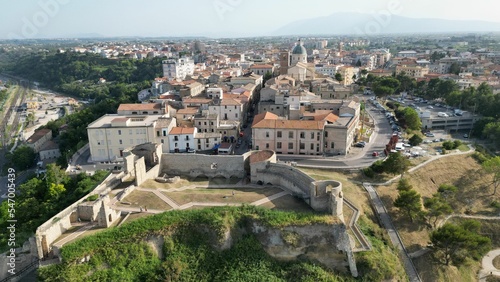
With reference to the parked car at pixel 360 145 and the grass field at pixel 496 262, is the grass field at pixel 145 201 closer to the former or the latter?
the parked car at pixel 360 145

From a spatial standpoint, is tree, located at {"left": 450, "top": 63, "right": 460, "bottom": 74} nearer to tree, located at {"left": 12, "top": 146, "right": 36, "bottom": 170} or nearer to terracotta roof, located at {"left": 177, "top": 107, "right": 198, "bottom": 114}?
terracotta roof, located at {"left": 177, "top": 107, "right": 198, "bottom": 114}

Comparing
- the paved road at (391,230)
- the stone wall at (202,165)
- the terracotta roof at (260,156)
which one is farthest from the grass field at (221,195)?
the paved road at (391,230)

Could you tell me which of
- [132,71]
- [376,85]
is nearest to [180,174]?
[376,85]

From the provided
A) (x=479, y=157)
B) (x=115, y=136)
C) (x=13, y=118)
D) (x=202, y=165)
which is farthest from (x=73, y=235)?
(x=13, y=118)

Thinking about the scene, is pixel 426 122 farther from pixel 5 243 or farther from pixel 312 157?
pixel 5 243

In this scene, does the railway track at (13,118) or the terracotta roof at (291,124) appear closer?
the terracotta roof at (291,124)

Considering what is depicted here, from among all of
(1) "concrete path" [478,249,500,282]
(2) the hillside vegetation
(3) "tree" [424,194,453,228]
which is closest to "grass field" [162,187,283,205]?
(2) the hillside vegetation
